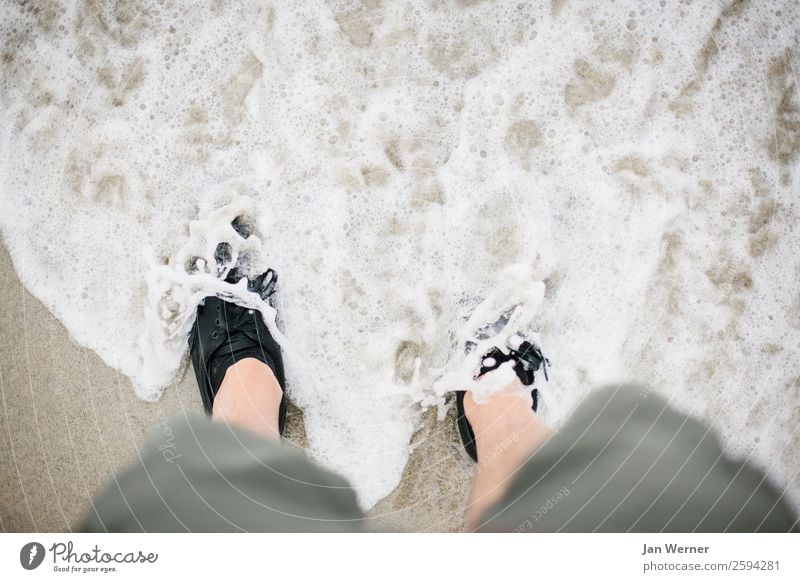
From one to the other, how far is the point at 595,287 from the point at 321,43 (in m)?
0.44

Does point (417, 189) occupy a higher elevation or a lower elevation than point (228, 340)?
higher

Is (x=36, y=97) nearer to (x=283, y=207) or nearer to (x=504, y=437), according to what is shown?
(x=283, y=207)

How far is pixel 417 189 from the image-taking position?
0.69 metres

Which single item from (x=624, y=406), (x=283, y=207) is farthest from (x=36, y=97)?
(x=624, y=406)

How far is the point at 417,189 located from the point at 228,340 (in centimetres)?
29

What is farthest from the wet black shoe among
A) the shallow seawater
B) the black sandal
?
the black sandal

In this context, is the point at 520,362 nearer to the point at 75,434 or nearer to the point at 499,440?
the point at 499,440

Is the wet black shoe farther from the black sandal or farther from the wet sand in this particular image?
the black sandal

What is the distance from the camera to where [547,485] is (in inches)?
26.1

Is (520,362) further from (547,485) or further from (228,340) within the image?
(228,340)

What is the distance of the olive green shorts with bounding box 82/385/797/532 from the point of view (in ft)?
2.12

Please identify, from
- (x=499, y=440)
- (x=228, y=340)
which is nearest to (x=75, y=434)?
(x=228, y=340)

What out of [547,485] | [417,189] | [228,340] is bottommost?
[547,485]

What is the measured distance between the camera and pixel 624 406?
26.8 inches
